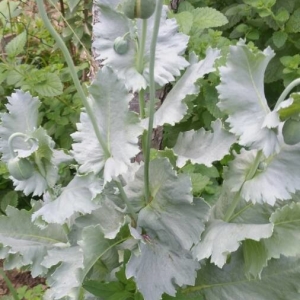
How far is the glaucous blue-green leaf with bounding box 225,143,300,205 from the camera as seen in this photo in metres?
1.00

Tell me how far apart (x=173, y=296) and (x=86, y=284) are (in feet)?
0.66

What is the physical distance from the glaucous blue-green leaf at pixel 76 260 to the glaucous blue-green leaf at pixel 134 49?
0.33 m

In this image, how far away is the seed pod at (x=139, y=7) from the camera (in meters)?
0.92

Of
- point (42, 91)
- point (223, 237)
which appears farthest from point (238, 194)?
point (42, 91)

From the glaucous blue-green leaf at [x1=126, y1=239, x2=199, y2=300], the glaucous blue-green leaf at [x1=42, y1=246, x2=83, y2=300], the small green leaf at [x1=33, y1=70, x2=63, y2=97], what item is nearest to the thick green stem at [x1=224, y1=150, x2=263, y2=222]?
the glaucous blue-green leaf at [x1=126, y1=239, x2=199, y2=300]

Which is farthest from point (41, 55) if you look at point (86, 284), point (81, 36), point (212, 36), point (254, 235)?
point (254, 235)

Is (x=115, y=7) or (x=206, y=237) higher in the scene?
(x=115, y=7)

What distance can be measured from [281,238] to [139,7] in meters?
0.52

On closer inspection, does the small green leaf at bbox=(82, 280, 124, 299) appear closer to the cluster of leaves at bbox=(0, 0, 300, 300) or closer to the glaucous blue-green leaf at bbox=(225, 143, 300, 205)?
the cluster of leaves at bbox=(0, 0, 300, 300)

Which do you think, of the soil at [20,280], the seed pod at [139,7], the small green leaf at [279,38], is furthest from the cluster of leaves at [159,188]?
the small green leaf at [279,38]

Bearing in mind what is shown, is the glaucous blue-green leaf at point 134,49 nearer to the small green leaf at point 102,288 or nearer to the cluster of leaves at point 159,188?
the cluster of leaves at point 159,188

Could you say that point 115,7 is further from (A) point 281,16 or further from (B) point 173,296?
(A) point 281,16

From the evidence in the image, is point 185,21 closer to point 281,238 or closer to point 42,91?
point 42,91

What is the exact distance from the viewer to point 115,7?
1.17 metres
